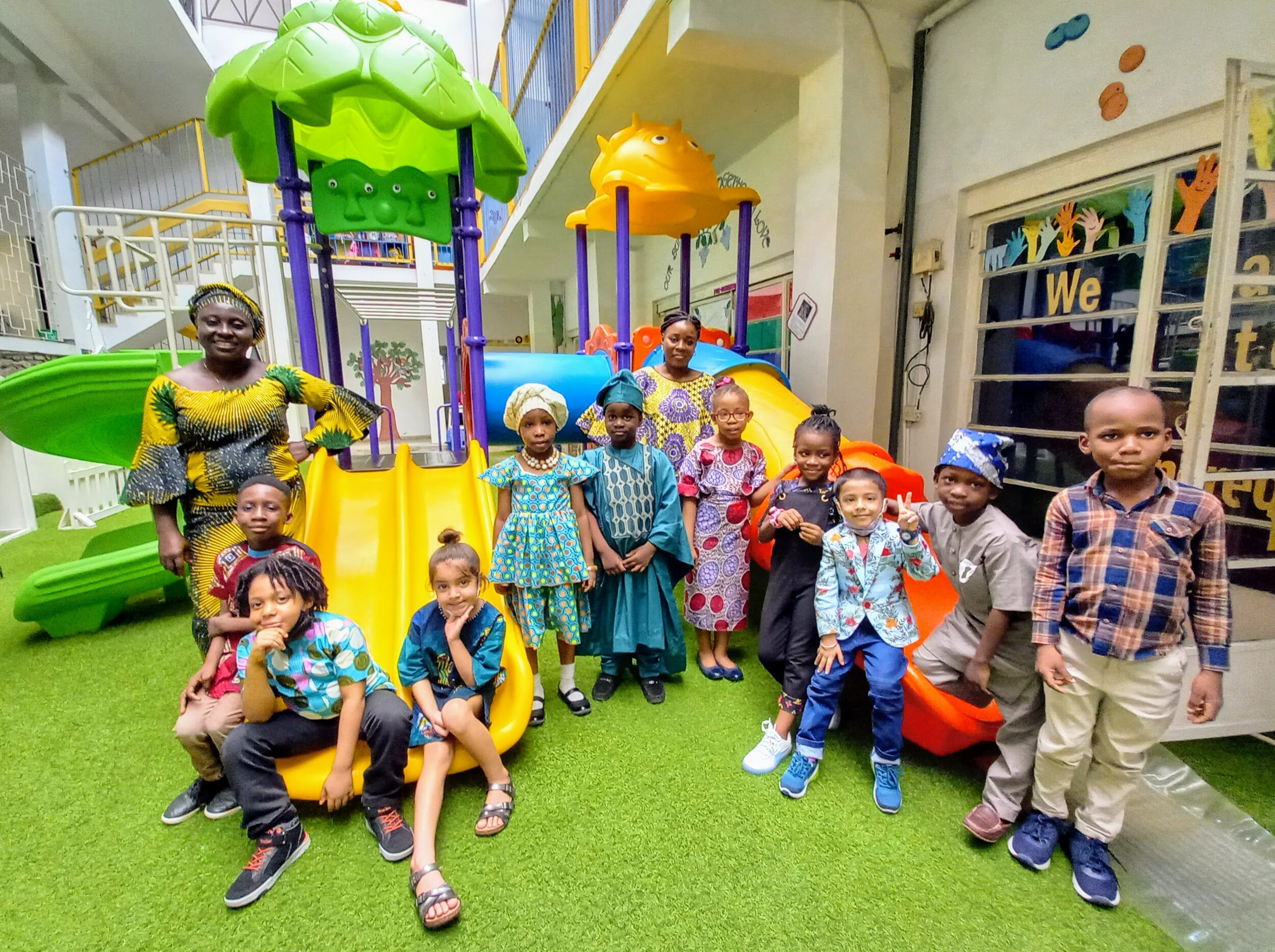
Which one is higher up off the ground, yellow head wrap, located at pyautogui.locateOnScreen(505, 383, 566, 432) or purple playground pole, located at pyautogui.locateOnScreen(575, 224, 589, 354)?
purple playground pole, located at pyautogui.locateOnScreen(575, 224, 589, 354)

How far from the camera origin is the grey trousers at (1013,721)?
1.64 m

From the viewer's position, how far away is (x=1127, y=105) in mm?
2602

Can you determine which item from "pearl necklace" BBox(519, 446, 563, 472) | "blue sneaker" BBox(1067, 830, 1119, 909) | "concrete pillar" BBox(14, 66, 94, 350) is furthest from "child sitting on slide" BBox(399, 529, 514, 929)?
"concrete pillar" BBox(14, 66, 94, 350)

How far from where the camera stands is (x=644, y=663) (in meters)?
2.43

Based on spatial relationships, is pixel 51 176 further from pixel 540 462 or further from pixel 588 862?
pixel 588 862

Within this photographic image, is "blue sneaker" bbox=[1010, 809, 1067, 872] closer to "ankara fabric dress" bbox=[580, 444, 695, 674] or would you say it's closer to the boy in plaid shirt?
the boy in plaid shirt

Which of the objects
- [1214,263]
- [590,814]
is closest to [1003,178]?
[1214,263]

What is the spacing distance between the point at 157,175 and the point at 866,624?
1251 centimetres

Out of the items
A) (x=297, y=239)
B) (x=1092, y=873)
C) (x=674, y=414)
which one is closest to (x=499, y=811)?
(x=1092, y=873)

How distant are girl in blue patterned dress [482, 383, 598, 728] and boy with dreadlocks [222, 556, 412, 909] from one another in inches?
22.8

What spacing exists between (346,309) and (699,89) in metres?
10.2

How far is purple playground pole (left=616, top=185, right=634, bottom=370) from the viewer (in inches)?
139

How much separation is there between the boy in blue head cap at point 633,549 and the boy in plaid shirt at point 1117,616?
1.27 meters

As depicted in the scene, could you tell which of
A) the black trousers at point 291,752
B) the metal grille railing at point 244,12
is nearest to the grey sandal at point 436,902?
the black trousers at point 291,752
